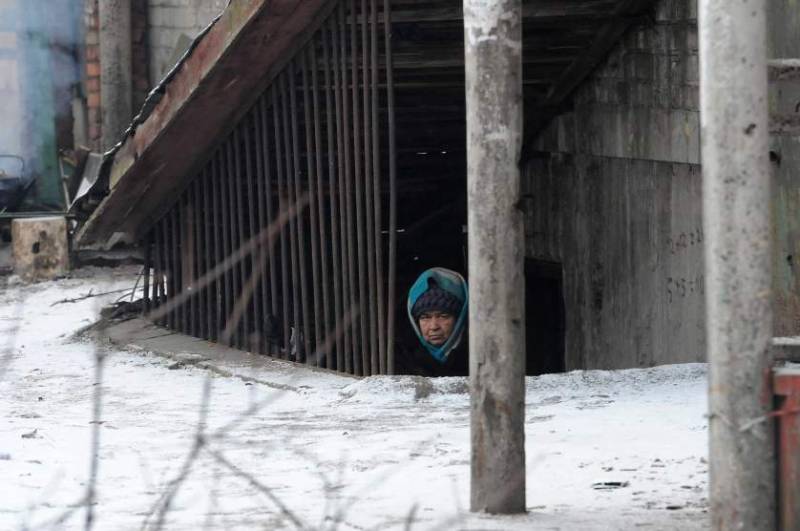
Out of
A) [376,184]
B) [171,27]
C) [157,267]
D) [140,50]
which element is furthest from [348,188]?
[140,50]

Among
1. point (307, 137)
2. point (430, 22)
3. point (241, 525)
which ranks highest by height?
point (430, 22)

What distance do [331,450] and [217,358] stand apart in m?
3.27

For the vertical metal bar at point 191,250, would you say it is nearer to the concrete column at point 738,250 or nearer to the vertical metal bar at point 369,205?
the vertical metal bar at point 369,205

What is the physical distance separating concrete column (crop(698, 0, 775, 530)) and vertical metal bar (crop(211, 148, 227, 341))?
6245 mm

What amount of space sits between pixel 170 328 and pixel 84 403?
242 cm

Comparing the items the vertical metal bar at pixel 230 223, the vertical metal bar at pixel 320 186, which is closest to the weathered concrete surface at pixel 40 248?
the vertical metal bar at pixel 230 223

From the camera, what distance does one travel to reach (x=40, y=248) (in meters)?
13.4

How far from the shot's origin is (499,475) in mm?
5148

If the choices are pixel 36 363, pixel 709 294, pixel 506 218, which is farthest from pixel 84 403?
pixel 709 294

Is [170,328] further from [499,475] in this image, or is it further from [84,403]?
[499,475]

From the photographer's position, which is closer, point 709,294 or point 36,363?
point 709,294

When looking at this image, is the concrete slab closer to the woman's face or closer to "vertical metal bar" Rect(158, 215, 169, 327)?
"vertical metal bar" Rect(158, 215, 169, 327)

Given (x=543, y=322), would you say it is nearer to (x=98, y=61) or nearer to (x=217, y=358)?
(x=217, y=358)

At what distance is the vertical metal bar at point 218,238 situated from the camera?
10234mm
